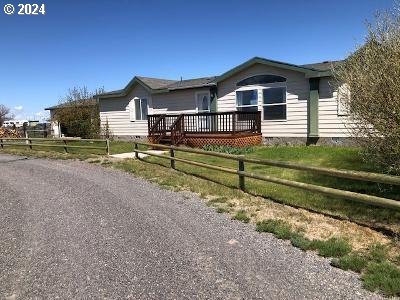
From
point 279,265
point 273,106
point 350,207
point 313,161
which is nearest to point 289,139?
point 273,106

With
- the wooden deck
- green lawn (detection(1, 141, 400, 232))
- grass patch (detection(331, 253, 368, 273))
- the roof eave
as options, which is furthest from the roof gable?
grass patch (detection(331, 253, 368, 273))

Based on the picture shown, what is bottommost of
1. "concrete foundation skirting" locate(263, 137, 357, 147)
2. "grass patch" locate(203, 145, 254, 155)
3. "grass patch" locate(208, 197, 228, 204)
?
"grass patch" locate(208, 197, 228, 204)

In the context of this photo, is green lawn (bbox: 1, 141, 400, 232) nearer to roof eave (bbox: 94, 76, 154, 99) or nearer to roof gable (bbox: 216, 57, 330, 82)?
roof gable (bbox: 216, 57, 330, 82)

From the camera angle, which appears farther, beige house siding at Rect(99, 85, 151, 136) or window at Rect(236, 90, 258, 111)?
beige house siding at Rect(99, 85, 151, 136)

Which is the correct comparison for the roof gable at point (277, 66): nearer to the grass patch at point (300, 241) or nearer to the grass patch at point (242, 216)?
the grass patch at point (242, 216)

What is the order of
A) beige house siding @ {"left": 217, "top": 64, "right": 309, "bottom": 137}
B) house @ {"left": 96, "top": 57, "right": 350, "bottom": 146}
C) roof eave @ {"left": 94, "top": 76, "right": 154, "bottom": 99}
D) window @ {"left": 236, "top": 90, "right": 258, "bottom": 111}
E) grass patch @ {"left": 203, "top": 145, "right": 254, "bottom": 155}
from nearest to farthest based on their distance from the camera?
grass patch @ {"left": 203, "top": 145, "right": 254, "bottom": 155}, house @ {"left": 96, "top": 57, "right": 350, "bottom": 146}, beige house siding @ {"left": 217, "top": 64, "right": 309, "bottom": 137}, window @ {"left": 236, "top": 90, "right": 258, "bottom": 111}, roof eave @ {"left": 94, "top": 76, "right": 154, "bottom": 99}

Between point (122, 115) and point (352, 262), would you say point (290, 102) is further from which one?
point (352, 262)

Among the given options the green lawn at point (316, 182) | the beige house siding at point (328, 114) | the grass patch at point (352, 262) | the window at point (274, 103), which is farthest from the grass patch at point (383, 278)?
the window at point (274, 103)

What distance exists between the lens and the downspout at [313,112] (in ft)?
57.6

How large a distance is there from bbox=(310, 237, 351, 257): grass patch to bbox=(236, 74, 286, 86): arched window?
13.8 metres

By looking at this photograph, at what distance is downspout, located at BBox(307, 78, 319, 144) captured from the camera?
17562 mm

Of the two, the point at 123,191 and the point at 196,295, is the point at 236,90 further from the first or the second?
the point at 196,295

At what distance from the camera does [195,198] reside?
9.20m

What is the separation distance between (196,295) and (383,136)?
19.0ft
